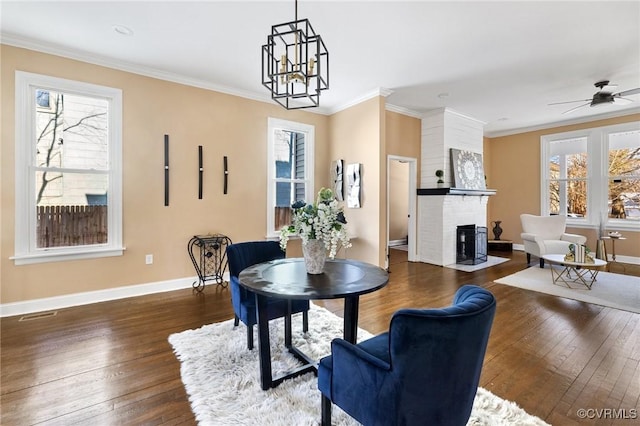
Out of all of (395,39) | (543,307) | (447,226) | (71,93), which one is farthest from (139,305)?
(447,226)

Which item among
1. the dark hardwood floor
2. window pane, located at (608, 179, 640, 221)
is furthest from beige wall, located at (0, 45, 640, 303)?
window pane, located at (608, 179, 640, 221)

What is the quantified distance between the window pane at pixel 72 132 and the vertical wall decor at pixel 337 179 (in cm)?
336

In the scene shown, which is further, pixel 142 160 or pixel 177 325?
pixel 142 160

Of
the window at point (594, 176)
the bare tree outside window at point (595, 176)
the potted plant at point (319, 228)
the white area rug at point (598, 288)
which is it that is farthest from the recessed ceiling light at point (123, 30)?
the bare tree outside window at point (595, 176)

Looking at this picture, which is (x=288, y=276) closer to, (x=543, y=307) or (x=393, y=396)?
(x=393, y=396)

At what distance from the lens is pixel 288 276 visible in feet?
6.06

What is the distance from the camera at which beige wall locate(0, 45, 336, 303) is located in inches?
119

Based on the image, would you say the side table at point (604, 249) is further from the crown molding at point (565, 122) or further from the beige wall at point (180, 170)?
the crown molding at point (565, 122)

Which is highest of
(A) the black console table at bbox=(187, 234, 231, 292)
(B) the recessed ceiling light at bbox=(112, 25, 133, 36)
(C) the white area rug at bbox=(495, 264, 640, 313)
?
(B) the recessed ceiling light at bbox=(112, 25, 133, 36)

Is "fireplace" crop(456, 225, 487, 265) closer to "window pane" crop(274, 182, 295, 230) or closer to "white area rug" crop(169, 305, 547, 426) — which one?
"window pane" crop(274, 182, 295, 230)

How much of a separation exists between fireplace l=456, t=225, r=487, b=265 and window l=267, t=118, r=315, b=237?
3.02 meters

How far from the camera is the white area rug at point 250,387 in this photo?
1.56 meters

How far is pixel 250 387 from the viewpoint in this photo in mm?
1808

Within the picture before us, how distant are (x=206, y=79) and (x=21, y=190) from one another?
2.48 m
